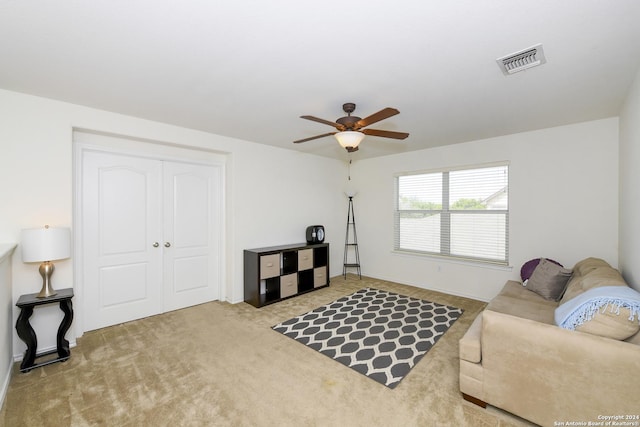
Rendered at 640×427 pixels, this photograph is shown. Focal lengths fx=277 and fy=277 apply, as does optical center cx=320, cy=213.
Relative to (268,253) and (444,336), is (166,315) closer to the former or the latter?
(268,253)

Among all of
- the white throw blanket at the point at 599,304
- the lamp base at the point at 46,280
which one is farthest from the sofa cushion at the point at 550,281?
the lamp base at the point at 46,280

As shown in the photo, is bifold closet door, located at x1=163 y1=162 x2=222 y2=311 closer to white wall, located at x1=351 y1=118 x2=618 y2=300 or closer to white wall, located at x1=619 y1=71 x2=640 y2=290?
white wall, located at x1=351 y1=118 x2=618 y2=300

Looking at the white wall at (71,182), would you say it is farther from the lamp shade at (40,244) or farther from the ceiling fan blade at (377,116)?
the ceiling fan blade at (377,116)

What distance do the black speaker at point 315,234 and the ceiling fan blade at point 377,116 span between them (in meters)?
2.68

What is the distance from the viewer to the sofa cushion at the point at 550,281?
287cm

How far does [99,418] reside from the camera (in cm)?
184

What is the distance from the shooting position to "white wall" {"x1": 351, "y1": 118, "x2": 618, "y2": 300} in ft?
10.7

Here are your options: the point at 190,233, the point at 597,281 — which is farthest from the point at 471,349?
the point at 190,233

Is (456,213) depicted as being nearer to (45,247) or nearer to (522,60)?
(522,60)

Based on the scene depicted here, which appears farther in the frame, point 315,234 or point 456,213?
point 315,234

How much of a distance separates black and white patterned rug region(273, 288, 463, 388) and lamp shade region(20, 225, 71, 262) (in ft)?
7.33

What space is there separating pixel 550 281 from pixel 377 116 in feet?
8.46

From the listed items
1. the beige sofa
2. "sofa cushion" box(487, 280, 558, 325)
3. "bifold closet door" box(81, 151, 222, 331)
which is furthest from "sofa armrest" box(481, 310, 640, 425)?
"bifold closet door" box(81, 151, 222, 331)

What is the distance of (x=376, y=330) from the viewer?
→ 316cm
